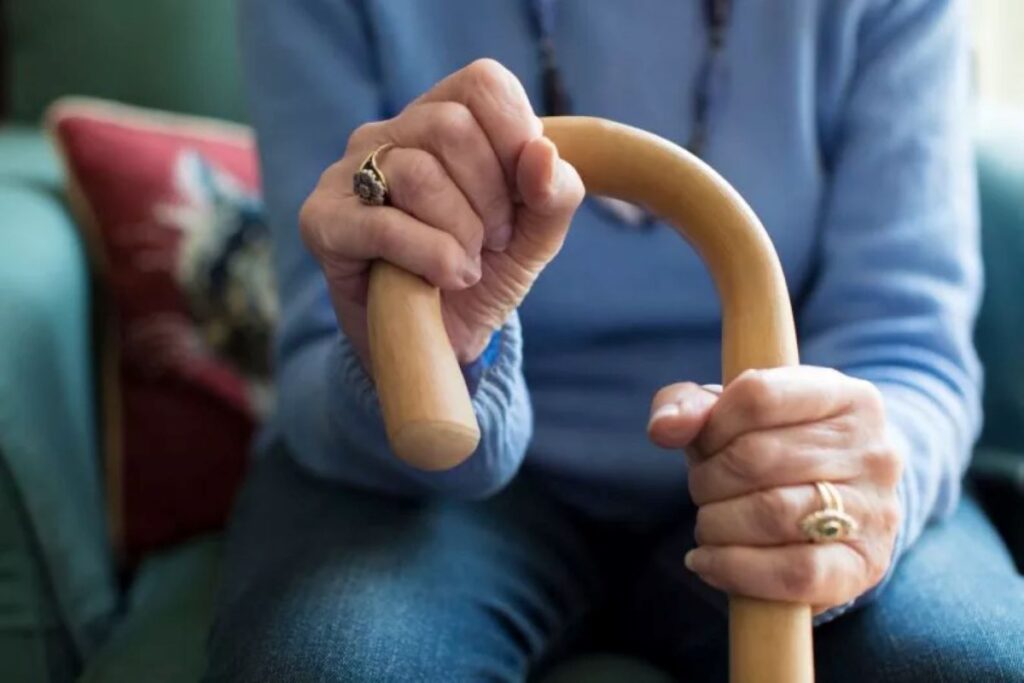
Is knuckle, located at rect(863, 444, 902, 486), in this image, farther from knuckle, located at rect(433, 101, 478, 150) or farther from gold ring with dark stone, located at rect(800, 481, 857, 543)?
knuckle, located at rect(433, 101, 478, 150)

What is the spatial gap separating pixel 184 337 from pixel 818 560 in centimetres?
68

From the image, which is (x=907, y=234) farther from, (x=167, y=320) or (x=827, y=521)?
(x=167, y=320)

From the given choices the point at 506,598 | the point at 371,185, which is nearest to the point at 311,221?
the point at 371,185

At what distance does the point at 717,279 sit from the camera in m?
0.51

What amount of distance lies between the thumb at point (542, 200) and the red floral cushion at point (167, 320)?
578 mm

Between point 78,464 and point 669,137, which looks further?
point 78,464

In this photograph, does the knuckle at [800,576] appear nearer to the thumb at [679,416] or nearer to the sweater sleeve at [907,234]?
the thumb at [679,416]

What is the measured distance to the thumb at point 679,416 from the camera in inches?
19.1

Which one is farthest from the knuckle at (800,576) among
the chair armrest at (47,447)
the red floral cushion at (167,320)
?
the red floral cushion at (167,320)

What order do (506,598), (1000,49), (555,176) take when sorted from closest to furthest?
(555,176) → (506,598) → (1000,49)

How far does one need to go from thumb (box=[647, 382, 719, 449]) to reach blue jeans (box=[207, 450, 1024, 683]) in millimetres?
196

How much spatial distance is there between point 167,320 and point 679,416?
2.10 ft

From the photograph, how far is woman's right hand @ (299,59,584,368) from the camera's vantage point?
18.1 inches

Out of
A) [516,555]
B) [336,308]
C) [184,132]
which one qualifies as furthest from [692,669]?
[184,132]
